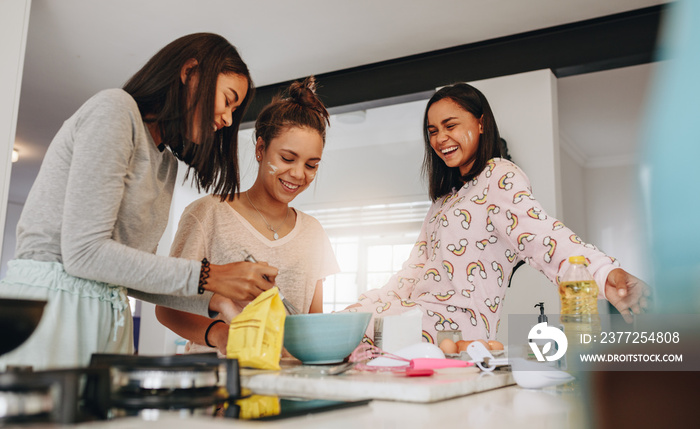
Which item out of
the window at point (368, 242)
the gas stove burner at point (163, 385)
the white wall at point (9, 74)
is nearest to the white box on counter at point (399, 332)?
the gas stove burner at point (163, 385)

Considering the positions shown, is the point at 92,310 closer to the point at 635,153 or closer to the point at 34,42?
the point at 635,153

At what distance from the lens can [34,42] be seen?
3271 millimetres

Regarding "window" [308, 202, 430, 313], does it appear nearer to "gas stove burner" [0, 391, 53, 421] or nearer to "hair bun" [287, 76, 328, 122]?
"hair bun" [287, 76, 328, 122]

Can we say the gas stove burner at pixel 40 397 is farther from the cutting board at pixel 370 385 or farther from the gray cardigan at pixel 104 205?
the gray cardigan at pixel 104 205

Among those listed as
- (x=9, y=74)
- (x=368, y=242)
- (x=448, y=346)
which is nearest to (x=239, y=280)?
(x=448, y=346)

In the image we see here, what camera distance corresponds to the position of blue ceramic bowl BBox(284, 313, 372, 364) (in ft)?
3.14

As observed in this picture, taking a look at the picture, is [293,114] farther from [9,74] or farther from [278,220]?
[9,74]

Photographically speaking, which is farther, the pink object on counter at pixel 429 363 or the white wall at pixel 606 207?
the white wall at pixel 606 207

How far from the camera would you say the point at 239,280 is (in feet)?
3.12

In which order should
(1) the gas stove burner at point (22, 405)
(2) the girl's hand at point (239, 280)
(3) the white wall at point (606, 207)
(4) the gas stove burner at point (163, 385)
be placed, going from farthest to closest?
(3) the white wall at point (606, 207) → (2) the girl's hand at point (239, 280) → (4) the gas stove burner at point (163, 385) → (1) the gas stove burner at point (22, 405)

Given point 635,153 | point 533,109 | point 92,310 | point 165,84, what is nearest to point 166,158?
point 165,84

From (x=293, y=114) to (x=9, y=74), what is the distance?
1700 mm

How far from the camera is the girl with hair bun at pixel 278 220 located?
1426 mm

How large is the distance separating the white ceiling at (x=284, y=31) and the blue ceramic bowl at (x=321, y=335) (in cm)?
218
